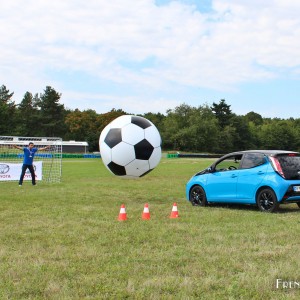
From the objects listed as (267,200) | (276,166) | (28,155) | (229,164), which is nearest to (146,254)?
(267,200)

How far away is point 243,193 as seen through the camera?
36.4 feet

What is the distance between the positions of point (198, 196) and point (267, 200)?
222cm

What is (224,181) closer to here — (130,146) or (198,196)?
(198,196)

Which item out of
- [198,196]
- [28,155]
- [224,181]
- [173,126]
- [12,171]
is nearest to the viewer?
[224,181]

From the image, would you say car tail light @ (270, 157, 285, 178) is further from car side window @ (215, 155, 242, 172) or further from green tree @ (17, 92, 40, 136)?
green tree @ (17, 92, 40, 136)

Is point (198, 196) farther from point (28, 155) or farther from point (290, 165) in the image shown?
point (28, 155)

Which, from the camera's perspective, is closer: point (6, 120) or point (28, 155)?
point (28, 155)

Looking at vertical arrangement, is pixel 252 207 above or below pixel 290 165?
below

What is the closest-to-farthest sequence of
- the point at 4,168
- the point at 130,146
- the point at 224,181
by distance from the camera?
the point at 130,146, the point at 224,181, the point at 4,168

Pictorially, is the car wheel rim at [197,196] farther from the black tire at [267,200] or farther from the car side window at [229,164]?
the black tire at [267,200]

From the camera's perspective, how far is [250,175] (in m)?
Answer: 11.0

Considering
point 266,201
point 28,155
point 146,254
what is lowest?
point 146,254

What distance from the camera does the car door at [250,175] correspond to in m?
10.8

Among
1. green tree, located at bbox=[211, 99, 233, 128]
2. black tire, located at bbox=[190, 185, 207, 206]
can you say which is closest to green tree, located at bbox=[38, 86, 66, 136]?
green tree, located at bbox=[211, 99, 233, 128]
